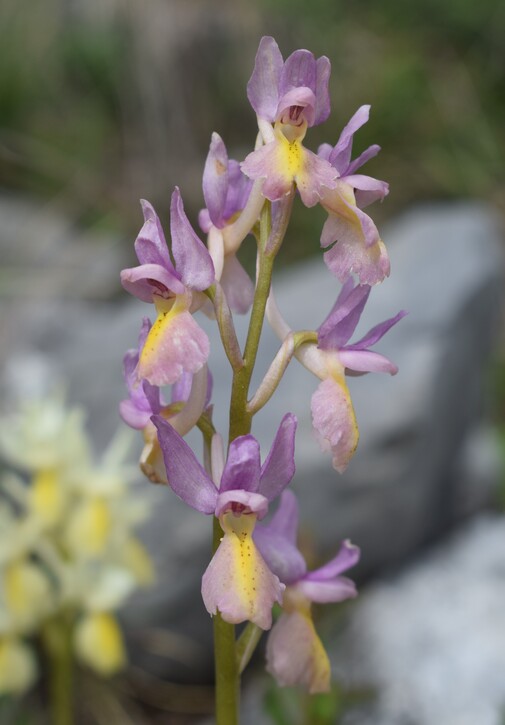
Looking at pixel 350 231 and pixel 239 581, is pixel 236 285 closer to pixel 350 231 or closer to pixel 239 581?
pixel 350 231

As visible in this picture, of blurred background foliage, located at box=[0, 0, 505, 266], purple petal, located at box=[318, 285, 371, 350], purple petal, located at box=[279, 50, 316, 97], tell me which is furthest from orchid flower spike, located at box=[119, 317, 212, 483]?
blurred background foliage, located at box=[0, 0, 505, 266]

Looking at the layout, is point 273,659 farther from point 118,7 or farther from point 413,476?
point 118,7

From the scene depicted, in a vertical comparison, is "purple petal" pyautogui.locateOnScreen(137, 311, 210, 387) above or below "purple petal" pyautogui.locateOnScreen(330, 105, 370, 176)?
below

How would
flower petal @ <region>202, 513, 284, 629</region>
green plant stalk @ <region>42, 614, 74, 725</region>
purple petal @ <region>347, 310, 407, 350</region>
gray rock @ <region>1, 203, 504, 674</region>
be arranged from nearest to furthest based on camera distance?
1. flower petal @ <region>202, 513, 284, 629</region>
2. purple petal @ <region>347, 310, 407, 350</region>
3. green plant stalk @ <region>42, 614, 74, 725</region>
4. gray rock @ <region>1, 203, 504, 674</region>

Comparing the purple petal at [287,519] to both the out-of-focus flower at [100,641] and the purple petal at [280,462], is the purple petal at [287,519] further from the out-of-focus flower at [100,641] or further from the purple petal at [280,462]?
the out-of-focus flower at [100,641]

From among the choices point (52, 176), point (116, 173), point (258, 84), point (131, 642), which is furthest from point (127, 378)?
point (116, 173)

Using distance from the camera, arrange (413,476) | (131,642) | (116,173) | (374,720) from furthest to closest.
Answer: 1. (116,173)
2. (413,476)
3. (131,642)
4. (374,720)

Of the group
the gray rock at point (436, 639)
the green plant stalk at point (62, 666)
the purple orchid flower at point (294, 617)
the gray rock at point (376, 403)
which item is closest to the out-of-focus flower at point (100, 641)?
the green plant stalk at point (62, 666)

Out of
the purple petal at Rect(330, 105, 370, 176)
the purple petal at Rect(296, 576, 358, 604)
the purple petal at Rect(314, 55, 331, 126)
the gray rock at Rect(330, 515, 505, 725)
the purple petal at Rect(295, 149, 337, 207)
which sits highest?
the purple petal at Rect(314, 55, 331, 126)

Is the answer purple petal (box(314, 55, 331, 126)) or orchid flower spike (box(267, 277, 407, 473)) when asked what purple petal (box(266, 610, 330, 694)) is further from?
purple petal (box(314, 55, 331, 126))
